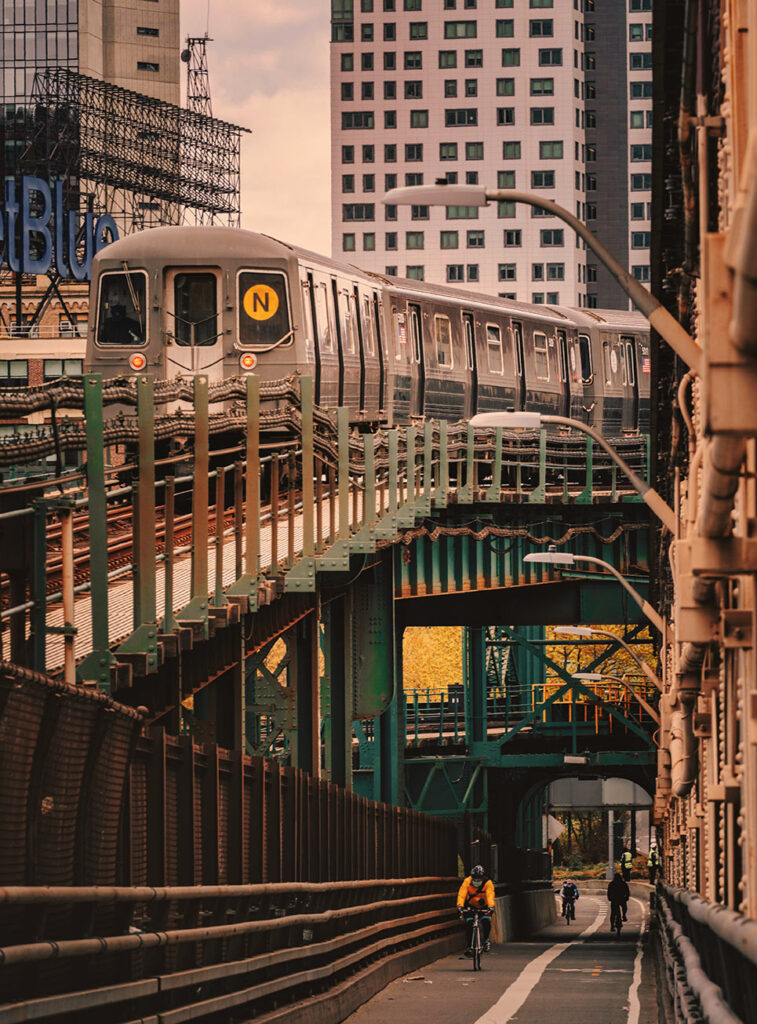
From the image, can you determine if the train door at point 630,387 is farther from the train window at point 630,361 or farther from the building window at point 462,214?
the building window at point 462,214

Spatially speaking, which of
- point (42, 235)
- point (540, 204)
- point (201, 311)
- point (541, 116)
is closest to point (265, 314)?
point (201, 311)

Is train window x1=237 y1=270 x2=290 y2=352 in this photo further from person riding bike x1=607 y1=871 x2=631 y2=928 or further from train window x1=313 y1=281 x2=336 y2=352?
person riding bike x1=607 y1=871 x2=631 y2=928

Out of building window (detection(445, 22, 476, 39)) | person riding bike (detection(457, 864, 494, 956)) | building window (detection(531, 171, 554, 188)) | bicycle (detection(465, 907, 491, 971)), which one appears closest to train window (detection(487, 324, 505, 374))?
person riding bike (detection(457, 864, 494, 956))

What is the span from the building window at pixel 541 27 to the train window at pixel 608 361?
335 feet

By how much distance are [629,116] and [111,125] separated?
46.9m

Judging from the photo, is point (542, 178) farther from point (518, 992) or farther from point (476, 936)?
point (518, 992)

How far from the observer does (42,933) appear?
920 centimetres

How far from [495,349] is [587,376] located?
16.1 ft

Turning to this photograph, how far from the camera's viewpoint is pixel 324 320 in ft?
119

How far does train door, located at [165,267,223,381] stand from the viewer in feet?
114

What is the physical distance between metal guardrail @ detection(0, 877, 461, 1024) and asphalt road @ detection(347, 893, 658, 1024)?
1.69ft

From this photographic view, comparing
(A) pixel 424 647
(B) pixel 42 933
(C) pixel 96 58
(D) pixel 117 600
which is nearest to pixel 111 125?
(C) pixel 96 58

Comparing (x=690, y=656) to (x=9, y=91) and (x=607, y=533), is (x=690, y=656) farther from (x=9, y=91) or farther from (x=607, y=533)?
(x=9, y=91)

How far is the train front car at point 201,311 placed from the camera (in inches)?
1361
